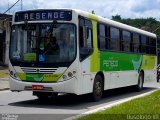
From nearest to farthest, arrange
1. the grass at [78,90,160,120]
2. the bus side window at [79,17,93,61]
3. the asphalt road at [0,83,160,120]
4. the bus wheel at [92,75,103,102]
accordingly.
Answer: the grass at [78,90,160,120]
the asphalt road at [0,83,160,120]
the bus side window at [79,17,93,61]
the bus wheel at [92,75,103,102]

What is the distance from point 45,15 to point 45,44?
0.98 metres

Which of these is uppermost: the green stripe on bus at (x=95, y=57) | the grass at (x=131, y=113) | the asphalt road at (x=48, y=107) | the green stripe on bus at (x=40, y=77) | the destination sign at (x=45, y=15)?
the destination sign at (x=45, y=15)

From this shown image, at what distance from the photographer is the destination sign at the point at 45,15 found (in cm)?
1469

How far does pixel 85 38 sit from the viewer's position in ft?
49.6

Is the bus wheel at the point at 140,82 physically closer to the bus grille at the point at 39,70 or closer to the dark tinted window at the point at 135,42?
the dark tinted window at the point at 135,42

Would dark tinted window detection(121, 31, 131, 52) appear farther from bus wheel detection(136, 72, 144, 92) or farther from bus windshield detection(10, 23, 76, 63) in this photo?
bus windshield detection(10, 23, 76, 63)

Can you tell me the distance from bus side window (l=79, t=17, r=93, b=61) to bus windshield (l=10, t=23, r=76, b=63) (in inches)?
14.9

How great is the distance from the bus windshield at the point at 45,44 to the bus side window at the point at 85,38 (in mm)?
377

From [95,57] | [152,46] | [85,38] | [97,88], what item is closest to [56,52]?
[85,38]

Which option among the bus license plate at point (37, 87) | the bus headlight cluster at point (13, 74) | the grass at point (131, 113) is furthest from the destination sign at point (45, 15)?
the grass at point (131, 113)

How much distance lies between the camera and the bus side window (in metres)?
14.8

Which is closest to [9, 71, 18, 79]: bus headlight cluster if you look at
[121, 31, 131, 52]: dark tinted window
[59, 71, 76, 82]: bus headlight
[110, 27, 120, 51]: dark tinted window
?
[59, 71, 76, 82]: bus headlight

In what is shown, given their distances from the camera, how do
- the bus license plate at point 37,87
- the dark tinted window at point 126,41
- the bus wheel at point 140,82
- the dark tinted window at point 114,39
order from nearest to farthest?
the bus license plate at point 37,87
the dark tinted window at point 114,39
the dark tinted window at point 126,41
the bus wheel at point 140,82

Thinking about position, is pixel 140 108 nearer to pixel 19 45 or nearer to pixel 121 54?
pixel 19 45
